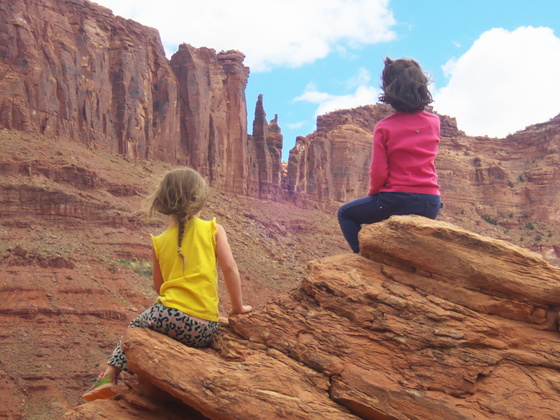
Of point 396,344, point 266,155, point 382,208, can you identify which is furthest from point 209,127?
point 396,344

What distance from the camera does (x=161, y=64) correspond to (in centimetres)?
5303

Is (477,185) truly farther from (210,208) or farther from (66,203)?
(66,203)

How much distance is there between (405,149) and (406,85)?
0.68 m

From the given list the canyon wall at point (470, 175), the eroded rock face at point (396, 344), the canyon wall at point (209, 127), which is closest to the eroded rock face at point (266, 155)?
the canyon wall at point (209, 127)

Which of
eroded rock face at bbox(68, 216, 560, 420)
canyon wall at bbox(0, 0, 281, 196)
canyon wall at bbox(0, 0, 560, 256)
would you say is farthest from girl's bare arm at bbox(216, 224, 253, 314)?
canyon wall at bbox(0, 0, 560, 256)

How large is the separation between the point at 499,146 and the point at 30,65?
203 ft

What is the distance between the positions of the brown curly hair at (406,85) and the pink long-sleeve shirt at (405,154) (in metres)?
0.15

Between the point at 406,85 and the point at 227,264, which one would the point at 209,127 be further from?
the point at 227,264

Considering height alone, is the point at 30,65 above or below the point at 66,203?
above

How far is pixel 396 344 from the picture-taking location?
5.36 meters

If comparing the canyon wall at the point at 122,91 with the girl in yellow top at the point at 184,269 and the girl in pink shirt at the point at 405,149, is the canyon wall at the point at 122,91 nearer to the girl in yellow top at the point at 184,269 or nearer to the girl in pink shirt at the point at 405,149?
the girl in yellow top at the point at 184,269

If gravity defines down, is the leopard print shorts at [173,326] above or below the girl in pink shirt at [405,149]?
below

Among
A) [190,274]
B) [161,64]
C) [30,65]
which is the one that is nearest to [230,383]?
[190,274]

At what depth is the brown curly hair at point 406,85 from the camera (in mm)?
6164
